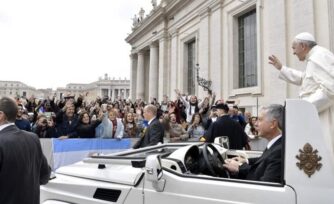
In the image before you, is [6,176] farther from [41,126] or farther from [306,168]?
[41,126]

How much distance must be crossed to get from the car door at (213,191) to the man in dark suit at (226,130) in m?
3.82

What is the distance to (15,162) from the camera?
3.02 m

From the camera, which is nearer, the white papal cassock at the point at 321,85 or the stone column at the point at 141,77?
the white papal cassock at the point at 321,85

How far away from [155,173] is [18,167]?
1310mm

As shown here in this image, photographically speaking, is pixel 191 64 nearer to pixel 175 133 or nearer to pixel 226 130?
pixel 175 133

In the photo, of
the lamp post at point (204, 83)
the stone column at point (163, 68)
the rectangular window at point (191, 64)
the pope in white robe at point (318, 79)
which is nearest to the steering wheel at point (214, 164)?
the pope in white robe at point (318, 79)

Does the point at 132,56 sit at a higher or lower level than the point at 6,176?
higher

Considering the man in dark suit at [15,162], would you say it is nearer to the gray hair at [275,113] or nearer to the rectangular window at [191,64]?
the gray hair at [275,113]

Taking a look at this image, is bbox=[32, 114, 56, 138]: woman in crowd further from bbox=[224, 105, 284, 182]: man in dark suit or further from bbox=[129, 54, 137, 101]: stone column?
bbox=[129, 54, 137, 101]: stone column

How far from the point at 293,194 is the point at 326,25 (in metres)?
14.4

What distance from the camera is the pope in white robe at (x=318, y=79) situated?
10.6 feet

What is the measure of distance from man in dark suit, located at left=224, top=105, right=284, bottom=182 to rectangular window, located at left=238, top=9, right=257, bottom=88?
56.1 ft

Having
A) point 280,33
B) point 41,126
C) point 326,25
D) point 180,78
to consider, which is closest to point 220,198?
point 41,126

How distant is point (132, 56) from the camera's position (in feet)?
141
